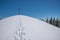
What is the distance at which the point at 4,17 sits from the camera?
126 centimetres

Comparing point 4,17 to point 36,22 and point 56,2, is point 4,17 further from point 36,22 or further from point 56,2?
point 56,2

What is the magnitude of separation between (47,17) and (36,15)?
0.15m

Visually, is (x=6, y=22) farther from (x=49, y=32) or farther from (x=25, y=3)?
(x=49, y=32)

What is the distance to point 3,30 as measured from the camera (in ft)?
4.23

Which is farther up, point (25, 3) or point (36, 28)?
point (25, 3)

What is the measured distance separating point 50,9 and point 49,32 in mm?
304

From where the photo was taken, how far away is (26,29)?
1.27m

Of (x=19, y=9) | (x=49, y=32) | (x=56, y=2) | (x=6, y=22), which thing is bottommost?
(x=49, y=32)

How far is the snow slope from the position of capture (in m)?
1.26

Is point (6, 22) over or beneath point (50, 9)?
beneath

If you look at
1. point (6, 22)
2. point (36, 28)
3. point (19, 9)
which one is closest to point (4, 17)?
point (6, 22)

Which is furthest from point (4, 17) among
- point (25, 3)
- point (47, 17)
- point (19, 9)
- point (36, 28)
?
point (47, 17)

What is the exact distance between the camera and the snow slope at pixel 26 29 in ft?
4.13

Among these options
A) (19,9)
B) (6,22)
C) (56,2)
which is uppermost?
(56,2)
